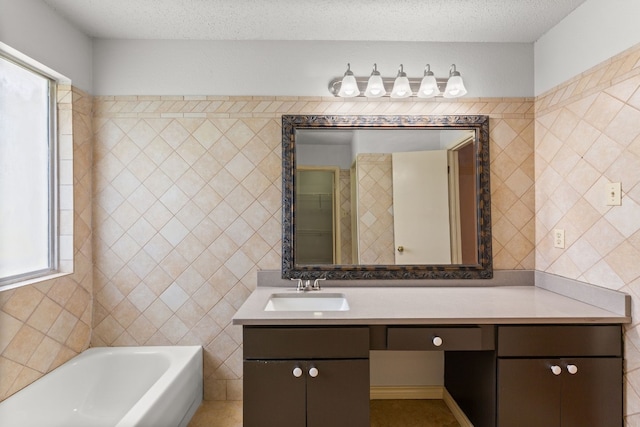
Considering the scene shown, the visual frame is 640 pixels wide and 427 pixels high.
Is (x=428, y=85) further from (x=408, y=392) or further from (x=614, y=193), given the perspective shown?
(x=408, y=392)

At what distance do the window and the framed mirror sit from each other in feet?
4.29

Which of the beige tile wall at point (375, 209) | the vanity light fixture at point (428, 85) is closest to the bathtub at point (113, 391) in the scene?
the beige tile wall at point (375, 209)

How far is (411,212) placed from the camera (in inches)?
85.7

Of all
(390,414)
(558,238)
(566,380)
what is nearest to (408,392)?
(390,414)

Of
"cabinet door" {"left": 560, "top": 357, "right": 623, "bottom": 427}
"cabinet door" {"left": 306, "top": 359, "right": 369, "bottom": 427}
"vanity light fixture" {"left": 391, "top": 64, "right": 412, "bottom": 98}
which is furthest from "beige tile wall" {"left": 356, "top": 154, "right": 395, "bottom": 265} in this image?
"cabinet door" {"left": 560, "top": 357, "right": 623, "bottom": 427}

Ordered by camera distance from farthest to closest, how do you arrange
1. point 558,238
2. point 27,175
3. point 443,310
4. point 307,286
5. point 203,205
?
1. point 203,205
2. point 307,286
3. point 558,238
4. point 27,175
5. point 443,310

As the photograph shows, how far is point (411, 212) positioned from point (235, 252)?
110 centimetres

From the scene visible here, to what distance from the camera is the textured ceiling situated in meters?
1.85

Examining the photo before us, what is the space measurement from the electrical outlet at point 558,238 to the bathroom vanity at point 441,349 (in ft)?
1.56

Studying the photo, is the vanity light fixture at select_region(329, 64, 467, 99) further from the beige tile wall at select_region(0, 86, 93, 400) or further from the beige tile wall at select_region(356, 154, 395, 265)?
the beige tile wall at select_region(0, 86, 93, 400)

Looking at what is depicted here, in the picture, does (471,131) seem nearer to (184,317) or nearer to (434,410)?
(434,410)

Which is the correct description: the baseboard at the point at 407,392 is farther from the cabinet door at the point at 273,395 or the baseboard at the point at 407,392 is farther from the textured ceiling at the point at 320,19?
the textured ceiling at the point at 320,19

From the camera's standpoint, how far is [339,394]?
1.60 meters

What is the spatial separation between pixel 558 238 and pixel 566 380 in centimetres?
76
